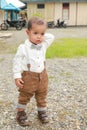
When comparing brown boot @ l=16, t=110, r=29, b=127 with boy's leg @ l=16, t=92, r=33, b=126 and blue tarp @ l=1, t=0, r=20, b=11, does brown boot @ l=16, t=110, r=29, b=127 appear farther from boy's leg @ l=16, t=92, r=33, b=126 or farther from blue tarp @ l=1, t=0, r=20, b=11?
blue tarp @ l=1, t=0, r=20, b=11

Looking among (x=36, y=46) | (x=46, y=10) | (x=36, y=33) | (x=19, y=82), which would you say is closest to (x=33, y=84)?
(x=19, y=82)

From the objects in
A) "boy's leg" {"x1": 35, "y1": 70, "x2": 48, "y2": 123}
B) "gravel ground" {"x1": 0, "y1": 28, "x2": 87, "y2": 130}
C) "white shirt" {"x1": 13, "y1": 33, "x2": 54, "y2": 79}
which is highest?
"white shirt" {"x1": 13, "y1": 33, "x2": 54, "y2": 79}

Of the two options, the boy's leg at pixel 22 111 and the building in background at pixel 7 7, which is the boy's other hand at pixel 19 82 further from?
the building in background at pixel 7 7

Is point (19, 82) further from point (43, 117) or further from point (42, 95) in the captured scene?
point (43, 117)

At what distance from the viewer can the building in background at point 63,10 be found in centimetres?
3466

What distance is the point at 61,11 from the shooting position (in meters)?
34.8

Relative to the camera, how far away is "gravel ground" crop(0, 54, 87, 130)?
4.06m

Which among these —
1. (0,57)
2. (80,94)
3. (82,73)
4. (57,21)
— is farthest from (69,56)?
(57,21)

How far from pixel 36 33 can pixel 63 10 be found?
31.9 m

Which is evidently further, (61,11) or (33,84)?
(61,11)

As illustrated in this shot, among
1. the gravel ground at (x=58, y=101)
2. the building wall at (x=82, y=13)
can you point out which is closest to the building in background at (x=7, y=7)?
the building wall at (x=82, y=13)

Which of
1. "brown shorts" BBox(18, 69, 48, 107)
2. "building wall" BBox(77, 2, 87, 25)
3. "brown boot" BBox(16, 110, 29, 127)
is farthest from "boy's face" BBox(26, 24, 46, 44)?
"building wall" BBox(77, 2, 87, 25)

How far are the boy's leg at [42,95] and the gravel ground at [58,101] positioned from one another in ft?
0.29

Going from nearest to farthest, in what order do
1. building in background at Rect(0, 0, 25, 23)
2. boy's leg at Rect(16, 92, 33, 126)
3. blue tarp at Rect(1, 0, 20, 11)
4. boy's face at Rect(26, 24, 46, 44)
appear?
boy's face at Rect(26, 24, 46, 44) < boy's leg at Rect(16, 92, 33, 126) < blue tarp at Rect(1, 0, 20, 11) < building in background at Rect(0, 0, 25, 23)
